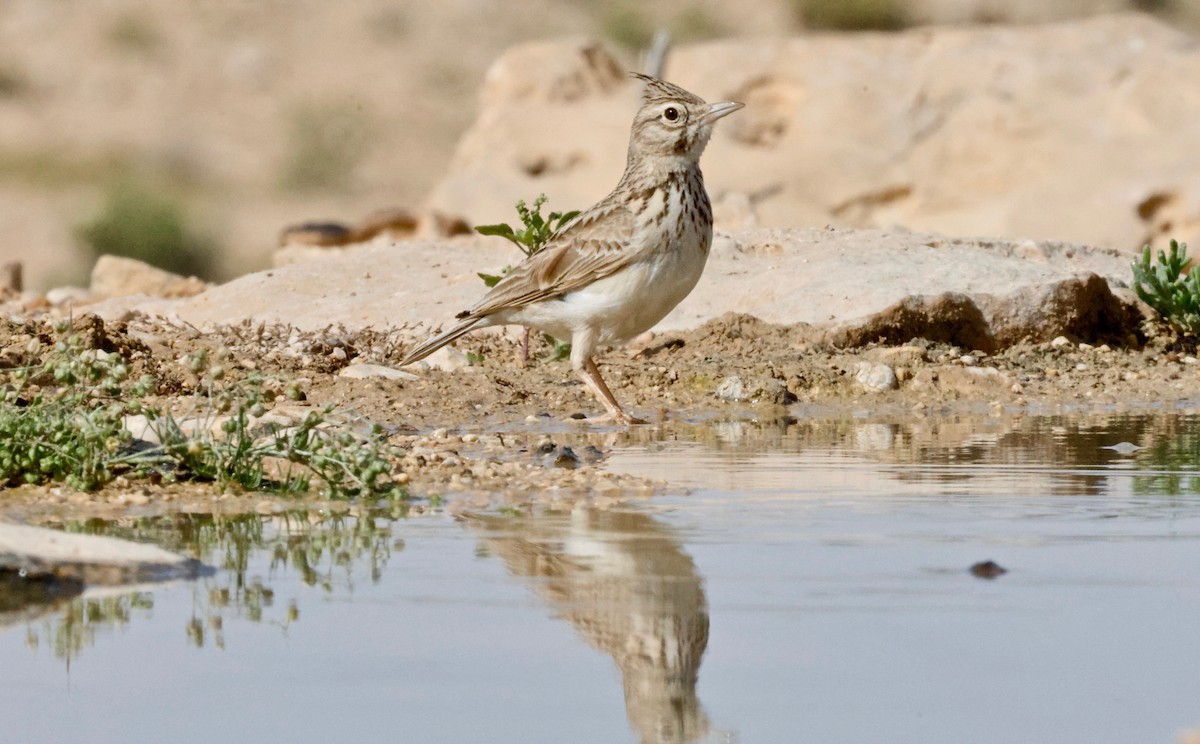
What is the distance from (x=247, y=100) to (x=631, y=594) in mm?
43295

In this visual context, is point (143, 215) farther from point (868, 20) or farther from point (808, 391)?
point (808, 391)

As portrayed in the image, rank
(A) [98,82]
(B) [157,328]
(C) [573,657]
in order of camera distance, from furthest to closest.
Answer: (A) [98,82]
(B) [157,328]
(C) [573,657]

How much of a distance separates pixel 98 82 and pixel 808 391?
3806 cm

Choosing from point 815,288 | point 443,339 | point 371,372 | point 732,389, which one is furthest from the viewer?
point 815,288

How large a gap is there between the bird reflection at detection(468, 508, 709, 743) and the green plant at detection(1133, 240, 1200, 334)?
253 inches

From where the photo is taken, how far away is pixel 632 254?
7.73 m

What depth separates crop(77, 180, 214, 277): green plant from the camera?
3556 cm

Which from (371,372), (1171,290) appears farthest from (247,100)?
(371,372)

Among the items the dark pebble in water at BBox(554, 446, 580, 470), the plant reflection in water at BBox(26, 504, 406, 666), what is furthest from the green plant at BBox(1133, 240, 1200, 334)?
the plant reflection in water at BBox(26, 504, 406, 666)

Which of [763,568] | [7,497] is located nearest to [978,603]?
[763,568]

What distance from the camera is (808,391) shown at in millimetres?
9031

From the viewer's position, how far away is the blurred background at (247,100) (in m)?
37.3

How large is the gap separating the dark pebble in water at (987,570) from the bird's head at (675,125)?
13.4 feet

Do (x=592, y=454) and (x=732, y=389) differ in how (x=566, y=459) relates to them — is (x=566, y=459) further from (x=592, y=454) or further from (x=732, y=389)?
(x=732, y=389)
